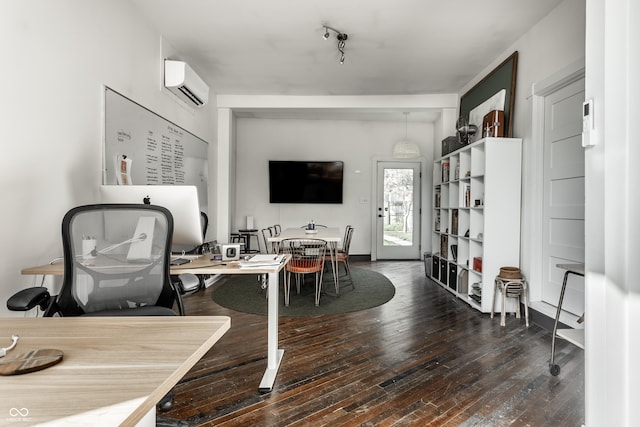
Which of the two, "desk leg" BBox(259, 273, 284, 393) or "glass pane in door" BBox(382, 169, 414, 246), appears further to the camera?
"glass pane in door" BBox(382, 169, 414, 246)

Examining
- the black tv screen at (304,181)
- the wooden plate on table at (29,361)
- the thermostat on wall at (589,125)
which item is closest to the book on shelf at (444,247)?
the black tv screen at (304,181)

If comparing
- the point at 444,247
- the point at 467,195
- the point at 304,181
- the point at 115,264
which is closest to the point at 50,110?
the point at 115,264

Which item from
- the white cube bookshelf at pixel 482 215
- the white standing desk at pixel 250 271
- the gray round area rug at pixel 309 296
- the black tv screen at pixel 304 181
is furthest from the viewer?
the black tv screen at pixel 304 181

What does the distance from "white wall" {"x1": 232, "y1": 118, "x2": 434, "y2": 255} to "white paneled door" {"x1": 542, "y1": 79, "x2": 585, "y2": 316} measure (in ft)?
11.5

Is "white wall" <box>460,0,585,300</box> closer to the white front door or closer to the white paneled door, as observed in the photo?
the white paneled door

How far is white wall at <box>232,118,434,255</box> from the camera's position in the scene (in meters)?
6.44

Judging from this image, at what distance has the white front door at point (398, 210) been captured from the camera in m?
6.59

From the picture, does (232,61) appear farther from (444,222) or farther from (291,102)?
(444,222)

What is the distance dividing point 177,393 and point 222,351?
0.57 metres

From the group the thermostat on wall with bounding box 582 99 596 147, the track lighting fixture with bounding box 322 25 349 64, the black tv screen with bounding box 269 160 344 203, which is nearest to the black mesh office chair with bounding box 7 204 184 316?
the thermostat on wall with bounding box 582 99 596 147

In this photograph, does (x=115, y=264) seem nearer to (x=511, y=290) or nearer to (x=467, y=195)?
(x=511, y=290)

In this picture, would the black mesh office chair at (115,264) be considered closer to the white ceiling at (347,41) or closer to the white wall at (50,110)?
the white wall at (50,110)

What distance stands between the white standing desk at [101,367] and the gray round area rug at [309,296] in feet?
8.16

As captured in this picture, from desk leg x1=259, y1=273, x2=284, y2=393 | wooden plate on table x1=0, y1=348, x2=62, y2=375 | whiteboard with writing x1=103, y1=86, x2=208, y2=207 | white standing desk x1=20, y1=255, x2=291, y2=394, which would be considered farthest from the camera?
whiteboard with writing x1=103, y1=86, x2=208, y2=207
